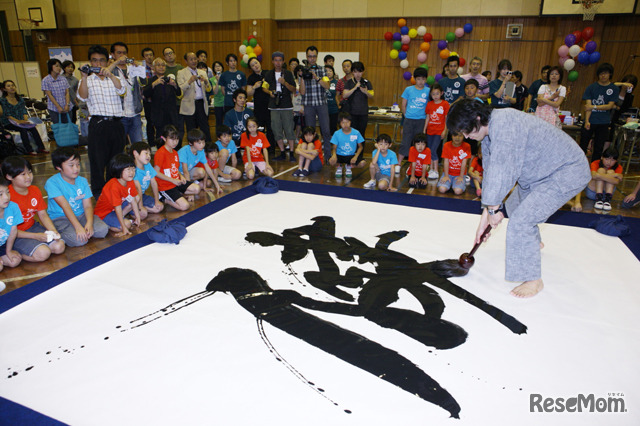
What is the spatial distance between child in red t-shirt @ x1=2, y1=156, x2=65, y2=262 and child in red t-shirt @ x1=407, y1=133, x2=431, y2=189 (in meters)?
3.66

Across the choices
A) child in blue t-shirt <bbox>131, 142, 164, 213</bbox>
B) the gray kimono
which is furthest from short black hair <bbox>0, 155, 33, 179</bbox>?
the gray kimono

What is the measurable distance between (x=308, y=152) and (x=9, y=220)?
132 inches

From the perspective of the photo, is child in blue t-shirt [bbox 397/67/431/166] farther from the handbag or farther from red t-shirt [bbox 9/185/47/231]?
the handbag

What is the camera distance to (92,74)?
3.89 m

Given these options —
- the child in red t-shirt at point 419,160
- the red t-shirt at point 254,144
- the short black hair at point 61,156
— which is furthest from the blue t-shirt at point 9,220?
the child in red t-shirt at point 419,160

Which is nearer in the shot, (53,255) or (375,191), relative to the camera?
(53,255)

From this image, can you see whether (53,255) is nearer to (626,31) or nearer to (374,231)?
(374,231)

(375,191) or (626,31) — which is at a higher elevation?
(626,31)

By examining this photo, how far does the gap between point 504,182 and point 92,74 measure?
382 cm

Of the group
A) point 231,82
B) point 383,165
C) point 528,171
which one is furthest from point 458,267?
point 231,82

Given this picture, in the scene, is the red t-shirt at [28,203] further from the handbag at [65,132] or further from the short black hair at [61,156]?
the handbag at [65,132]

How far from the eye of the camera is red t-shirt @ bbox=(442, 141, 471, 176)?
Answer: 4.66 m

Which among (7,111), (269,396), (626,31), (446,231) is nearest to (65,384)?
(269,396)

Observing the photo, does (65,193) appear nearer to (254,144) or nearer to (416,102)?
(254,144)
